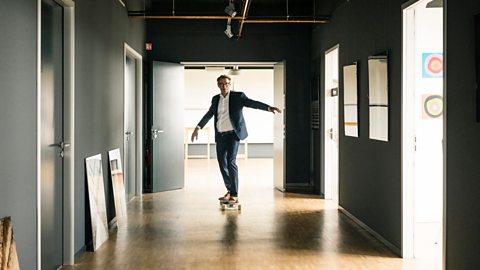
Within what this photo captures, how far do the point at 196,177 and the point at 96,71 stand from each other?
5.93 metres

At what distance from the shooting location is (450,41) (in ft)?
12.2

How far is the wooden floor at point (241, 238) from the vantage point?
4480 mm

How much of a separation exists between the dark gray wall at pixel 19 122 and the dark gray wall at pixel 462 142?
2.51 metres

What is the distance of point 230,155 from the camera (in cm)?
734

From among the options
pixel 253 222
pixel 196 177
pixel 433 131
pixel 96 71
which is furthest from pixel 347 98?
pixel 196 177

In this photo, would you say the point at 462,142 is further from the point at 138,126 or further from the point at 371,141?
A: the point at 138,126

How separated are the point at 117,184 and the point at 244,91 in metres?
10.1

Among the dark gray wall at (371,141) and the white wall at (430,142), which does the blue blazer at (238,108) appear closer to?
the dark gray wall at (371,141)

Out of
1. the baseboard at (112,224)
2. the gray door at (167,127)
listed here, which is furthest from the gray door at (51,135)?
the gray door at (167,127)

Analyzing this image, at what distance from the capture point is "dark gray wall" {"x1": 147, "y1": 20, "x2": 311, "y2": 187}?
9.29m

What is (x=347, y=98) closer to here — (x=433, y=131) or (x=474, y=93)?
(x=433, y=131)

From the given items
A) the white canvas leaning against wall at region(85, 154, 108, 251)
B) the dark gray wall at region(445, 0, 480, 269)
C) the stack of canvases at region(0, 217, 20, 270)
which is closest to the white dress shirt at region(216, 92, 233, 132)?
the white canvas leaning against wall at region(85, 154, 108, 251)

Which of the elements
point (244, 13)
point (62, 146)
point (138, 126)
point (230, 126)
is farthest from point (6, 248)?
point (138, 126)

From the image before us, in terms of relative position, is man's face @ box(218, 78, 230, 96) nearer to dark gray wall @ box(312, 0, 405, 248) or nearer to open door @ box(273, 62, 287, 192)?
dark gray wall @ box(312, 0, 405, 248)
